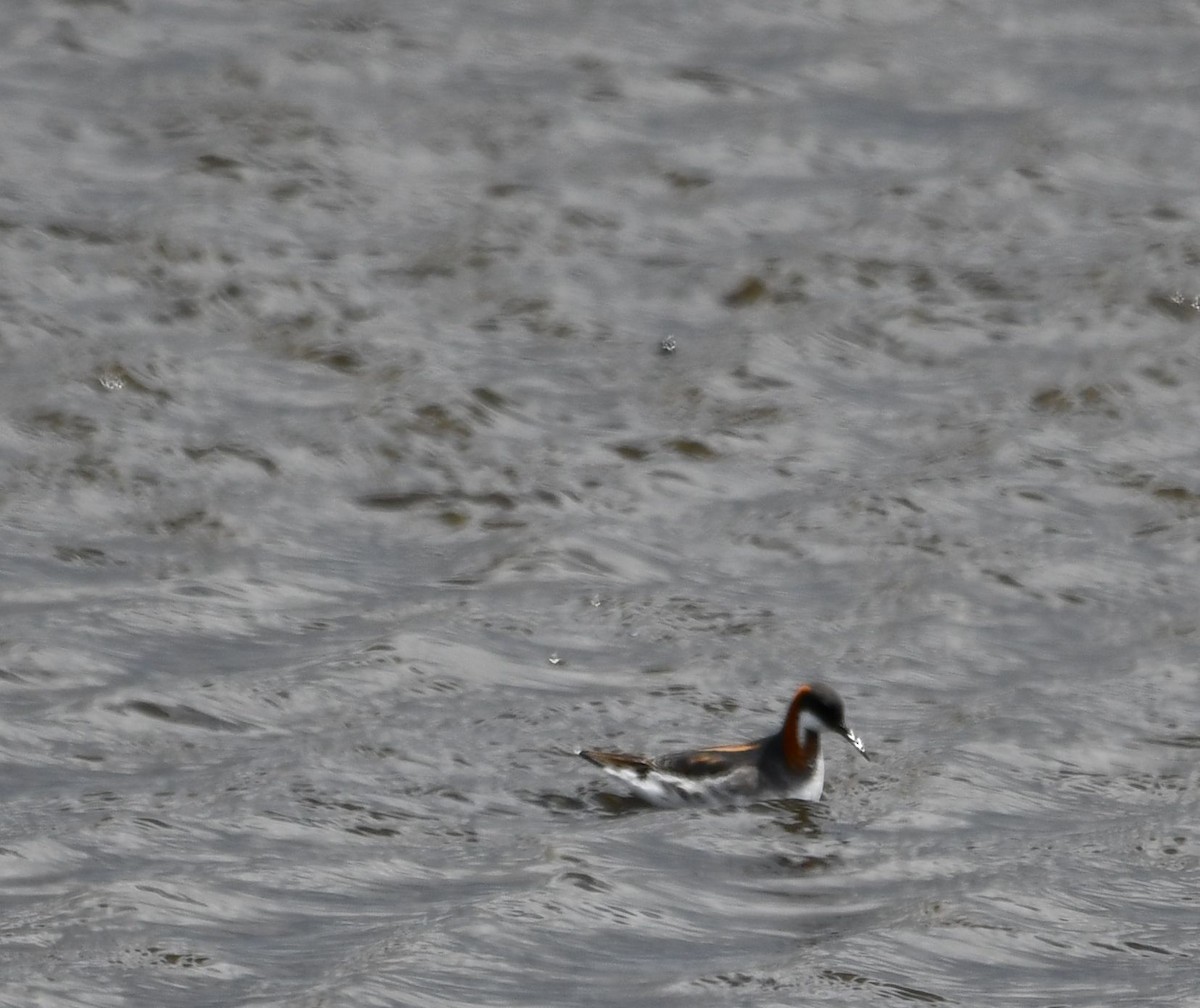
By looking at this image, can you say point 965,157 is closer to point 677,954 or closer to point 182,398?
point 182,398

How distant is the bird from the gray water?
5.5 inches

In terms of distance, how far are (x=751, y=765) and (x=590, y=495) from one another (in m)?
3.08

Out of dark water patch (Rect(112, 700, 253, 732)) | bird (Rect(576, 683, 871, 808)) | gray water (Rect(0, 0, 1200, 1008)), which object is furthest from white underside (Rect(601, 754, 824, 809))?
dark water patch (Rect(112, 700, 253, 732))

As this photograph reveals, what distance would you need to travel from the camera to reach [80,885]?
10.2m

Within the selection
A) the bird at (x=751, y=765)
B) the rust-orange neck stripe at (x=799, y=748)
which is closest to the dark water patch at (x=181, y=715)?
the bird at (x=751, y=765)

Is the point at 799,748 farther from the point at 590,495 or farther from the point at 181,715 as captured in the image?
the point at 590,495

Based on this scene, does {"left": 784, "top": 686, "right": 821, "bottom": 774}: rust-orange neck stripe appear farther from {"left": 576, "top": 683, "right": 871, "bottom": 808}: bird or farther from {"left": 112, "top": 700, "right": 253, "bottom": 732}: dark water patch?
{"left": 112, "top": 700, "right": 253, "bottom": 732}: dark water patch

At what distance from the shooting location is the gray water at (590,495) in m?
10.4

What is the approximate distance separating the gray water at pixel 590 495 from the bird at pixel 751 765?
14 centimetres

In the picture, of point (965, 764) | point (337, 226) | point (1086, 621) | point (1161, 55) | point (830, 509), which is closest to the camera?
A: point (965, 764)

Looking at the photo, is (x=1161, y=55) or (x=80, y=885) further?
(x=1161, y=55)

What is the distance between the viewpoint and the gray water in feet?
34.0

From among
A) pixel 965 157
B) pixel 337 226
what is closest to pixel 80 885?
pixel 337 226

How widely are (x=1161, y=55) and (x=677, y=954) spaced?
456 inches
